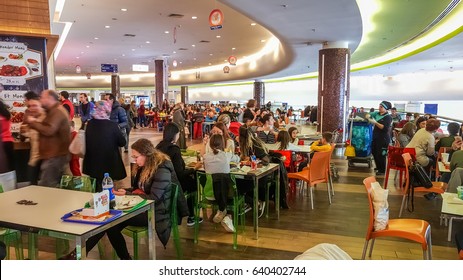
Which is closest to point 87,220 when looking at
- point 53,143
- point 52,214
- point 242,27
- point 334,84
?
point 52,214

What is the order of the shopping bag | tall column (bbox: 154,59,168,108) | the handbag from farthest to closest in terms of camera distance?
tall column (bbox: 154,59,168,108) → the shopping bag → the handbag

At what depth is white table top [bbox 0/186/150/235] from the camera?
2.15 m

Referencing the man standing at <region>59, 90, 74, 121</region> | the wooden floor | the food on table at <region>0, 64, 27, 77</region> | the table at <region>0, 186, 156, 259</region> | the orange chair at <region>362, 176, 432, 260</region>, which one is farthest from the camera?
the man standing at <region>59, 90, 74, 121</region>

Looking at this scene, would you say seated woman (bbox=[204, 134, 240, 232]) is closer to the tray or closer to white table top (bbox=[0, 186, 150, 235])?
white table top (bbox=[0, 186, 150, 235])

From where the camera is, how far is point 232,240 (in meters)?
3.79

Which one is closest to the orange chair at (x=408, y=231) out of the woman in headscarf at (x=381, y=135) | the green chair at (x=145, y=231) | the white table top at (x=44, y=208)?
the green chair at (x=145, y=231)

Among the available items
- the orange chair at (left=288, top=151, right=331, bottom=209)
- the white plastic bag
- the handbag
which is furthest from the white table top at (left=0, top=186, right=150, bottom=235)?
the orange chair at (left=288, top=151, right=331, bottom=209)

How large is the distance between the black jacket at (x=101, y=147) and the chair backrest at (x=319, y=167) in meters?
2.38

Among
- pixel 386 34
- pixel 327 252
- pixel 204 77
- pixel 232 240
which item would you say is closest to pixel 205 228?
pixel 232 240

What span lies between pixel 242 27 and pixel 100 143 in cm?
779

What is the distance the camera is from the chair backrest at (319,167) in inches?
186

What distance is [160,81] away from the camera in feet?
59.6

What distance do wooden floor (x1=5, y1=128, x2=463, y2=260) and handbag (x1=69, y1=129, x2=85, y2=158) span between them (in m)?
0.94

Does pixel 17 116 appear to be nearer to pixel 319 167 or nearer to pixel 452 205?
pixel 319 167
